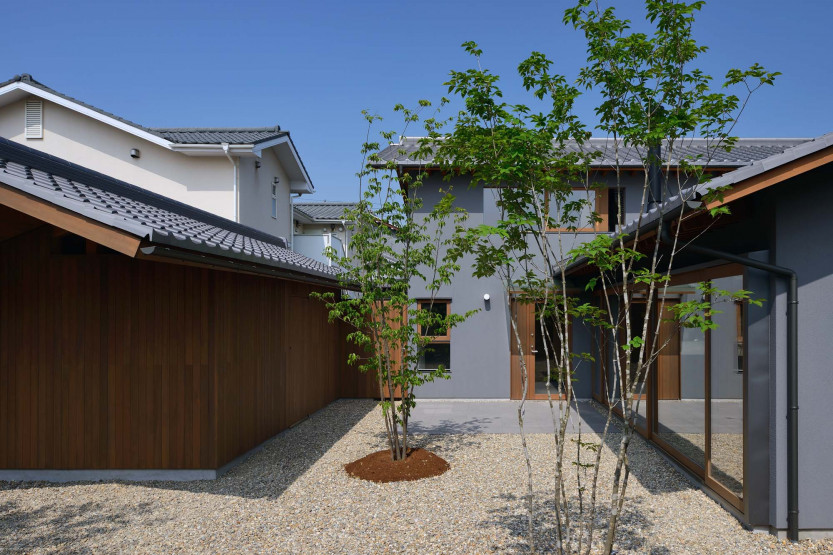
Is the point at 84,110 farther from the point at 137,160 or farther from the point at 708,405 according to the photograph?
the point at 708,405

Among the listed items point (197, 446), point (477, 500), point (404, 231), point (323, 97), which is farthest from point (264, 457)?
point (323, 97)

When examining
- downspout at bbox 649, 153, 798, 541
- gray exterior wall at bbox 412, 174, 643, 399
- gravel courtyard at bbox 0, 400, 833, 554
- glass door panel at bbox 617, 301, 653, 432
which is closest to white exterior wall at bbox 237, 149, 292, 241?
gray exterior wall at bbox 412, 174, 643, 399

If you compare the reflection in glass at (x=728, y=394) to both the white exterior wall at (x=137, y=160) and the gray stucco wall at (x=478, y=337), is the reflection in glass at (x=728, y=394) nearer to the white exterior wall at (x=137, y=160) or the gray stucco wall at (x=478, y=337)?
the gray stucco wall at (x=478, y=337)

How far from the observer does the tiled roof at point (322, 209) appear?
74.7ft

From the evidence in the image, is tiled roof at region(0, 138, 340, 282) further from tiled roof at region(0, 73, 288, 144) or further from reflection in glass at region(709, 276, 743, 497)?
tiled roof at region(0, 73, 288, 144)

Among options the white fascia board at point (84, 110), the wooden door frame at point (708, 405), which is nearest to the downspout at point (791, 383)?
the wooden door frame at point (708, 405)

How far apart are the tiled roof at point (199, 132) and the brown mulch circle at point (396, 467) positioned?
9109mm

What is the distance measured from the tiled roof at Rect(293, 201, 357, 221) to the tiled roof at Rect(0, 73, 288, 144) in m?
7.44

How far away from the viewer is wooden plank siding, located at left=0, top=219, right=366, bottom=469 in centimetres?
564

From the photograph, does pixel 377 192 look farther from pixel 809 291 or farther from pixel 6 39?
pixel 6 39

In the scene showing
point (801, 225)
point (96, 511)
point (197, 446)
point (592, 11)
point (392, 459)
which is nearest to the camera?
point (592, 11)

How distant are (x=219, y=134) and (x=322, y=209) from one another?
10.9 m

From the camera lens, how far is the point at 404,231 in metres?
6.46

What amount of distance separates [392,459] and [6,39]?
12.7 metres
